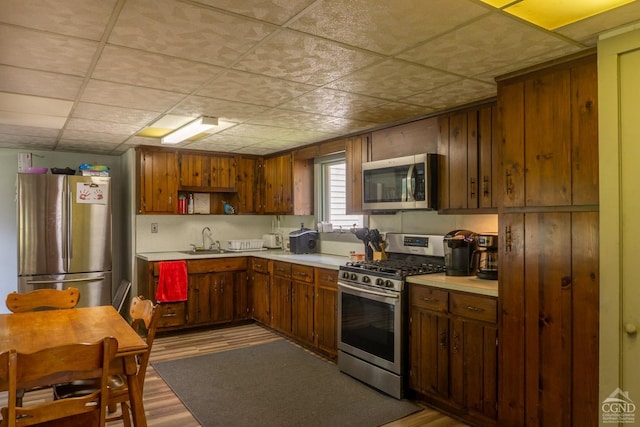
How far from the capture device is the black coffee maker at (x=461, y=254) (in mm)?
3119

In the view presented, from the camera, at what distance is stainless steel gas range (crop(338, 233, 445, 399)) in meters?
3.14

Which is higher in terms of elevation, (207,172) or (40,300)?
(207,172)

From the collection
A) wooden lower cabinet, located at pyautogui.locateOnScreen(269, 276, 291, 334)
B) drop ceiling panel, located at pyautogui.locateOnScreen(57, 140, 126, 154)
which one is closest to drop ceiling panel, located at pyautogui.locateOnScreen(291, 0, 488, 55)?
wooden lower cabinet, located at pyautogui.locateOnScreen(269, 276, 291, 334)

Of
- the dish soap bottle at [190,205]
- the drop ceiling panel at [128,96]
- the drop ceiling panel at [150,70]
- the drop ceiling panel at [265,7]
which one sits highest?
the drop ceiling panel at [265,7]

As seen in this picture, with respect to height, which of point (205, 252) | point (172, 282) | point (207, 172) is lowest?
point (172, 282)

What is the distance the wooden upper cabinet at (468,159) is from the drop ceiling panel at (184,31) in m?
1.79

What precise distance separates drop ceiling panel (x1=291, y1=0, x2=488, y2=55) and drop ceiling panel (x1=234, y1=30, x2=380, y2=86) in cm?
10

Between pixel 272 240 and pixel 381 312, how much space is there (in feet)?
9.63

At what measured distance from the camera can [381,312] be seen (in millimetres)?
3299

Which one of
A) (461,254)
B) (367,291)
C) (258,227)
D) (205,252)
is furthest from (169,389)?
(258,227)

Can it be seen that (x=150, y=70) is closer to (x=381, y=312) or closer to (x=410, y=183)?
(x=410, y=183)

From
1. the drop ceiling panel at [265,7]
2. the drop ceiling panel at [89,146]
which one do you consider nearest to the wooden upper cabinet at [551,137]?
the drop ceiling panel at [265,7]

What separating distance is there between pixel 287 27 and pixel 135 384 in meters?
1.83

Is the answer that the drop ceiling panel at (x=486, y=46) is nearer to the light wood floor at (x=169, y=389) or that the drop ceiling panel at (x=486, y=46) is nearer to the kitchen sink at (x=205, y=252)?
the light wood floor at (x=169, y=389)
